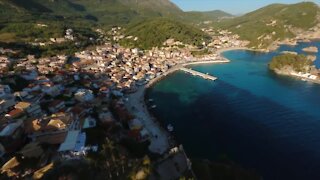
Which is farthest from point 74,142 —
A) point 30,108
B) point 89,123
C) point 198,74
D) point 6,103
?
point 198,74

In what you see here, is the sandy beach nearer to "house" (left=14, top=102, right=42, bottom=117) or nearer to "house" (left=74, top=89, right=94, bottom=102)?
"house" (left=74, top=89, right=94, bottom=102)

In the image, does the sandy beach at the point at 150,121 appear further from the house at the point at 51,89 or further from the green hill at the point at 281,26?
the green hill at the point at 281,26

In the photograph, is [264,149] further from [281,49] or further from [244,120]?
[281,49]

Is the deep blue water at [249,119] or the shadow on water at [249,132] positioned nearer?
the shadow on water at [249,132]

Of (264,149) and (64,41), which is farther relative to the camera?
(64,41)

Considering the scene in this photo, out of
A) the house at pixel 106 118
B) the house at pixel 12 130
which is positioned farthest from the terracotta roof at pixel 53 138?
the house at pixel 106 118

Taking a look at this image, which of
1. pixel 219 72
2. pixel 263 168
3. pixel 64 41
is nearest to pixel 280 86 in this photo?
pixel 219 72

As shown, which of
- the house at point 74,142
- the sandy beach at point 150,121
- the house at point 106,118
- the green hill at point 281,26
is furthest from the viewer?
the green hill at point 281,26
